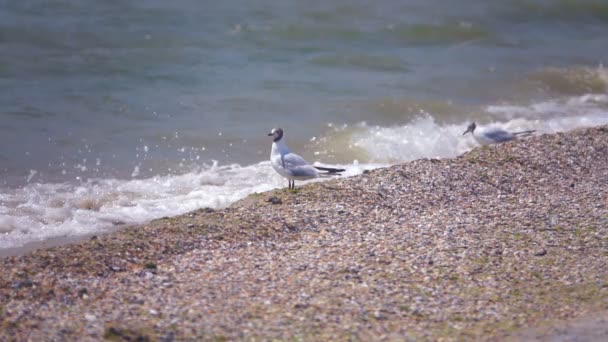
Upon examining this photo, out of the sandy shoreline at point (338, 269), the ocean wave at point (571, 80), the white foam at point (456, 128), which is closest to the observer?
the sandy shoreline at point (338, 269)

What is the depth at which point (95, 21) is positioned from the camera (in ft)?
52.8

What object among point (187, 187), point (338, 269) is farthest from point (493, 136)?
point (338, 269)

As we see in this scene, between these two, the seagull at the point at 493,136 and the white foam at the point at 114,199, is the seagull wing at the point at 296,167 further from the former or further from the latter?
the seagull at the point at 493,136

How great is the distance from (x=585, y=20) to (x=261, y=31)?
7811mm

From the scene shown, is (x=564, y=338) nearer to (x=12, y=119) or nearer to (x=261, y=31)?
(x=12, y=119)

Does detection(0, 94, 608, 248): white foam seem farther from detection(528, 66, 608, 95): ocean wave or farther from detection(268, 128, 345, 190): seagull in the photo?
detection(528, 66, 608, 95): ocean wave

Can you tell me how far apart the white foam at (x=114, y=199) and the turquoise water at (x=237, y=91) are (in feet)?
0.08

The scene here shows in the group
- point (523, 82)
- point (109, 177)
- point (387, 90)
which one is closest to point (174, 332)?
point (109, 177)

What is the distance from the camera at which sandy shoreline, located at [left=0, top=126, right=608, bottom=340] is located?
4.85 metres

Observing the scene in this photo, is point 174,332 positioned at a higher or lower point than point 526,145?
lower

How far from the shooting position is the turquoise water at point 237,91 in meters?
9.64

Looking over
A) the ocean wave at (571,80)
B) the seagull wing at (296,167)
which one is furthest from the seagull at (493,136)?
the ocean wave at (571,80)

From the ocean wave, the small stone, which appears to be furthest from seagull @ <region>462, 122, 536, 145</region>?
the ocean wave

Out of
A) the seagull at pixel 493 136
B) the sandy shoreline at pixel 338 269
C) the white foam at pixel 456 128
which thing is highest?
the white foam at pixel 456 128
